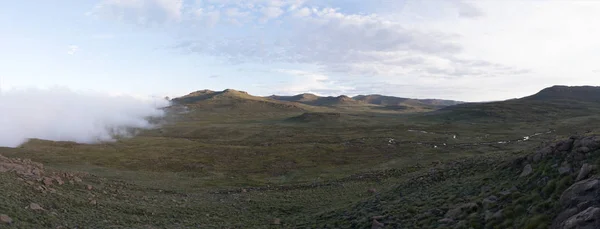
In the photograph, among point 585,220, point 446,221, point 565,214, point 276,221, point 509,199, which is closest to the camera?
point 585,220

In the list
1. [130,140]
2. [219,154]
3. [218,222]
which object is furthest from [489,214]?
[130,140]

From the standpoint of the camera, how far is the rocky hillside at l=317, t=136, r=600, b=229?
13.4 meters

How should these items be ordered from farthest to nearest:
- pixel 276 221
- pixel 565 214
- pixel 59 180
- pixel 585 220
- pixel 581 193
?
pixel 59 180, pixel 276 221, pixel 581 193, pixel 565 214, pixel 585 220

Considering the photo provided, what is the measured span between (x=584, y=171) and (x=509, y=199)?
3.14 metres

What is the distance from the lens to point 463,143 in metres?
81.0

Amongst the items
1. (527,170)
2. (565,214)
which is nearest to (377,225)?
(527,170)

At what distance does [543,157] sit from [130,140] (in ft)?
308

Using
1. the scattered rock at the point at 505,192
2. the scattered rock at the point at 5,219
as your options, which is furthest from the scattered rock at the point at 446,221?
the scattered rock at the point at 5,219

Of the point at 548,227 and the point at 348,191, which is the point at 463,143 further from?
the point at 548,227

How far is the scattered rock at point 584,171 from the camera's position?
15.1 m

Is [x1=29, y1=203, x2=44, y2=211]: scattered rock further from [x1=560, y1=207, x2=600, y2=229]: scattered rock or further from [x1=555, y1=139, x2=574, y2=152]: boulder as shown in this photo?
[x1=555, y1=139, x2=574, y2=152]: boulder

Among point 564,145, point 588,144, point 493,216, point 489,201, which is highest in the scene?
point 588,144

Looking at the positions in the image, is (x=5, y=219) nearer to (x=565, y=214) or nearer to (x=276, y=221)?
(x=276, y=221)

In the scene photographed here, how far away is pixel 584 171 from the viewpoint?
1529 centimetres
